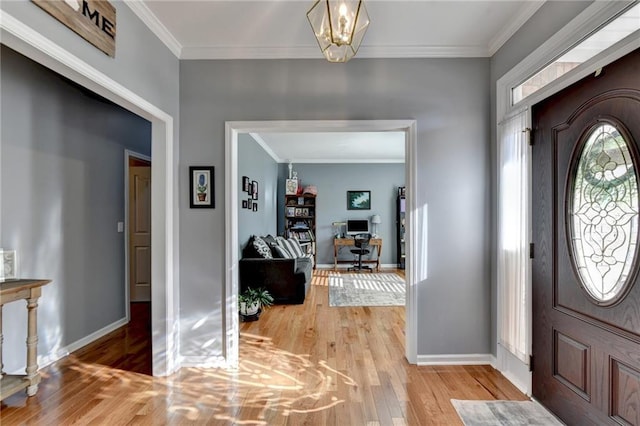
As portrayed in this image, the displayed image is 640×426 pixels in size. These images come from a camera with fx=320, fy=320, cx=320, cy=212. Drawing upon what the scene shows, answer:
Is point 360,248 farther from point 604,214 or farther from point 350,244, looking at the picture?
point 604,214

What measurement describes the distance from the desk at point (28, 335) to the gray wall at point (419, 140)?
98cm

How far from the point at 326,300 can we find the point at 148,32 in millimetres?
3974

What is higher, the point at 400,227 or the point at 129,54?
the point at 129,54

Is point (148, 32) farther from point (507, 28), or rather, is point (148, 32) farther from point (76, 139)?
point (507, 28)

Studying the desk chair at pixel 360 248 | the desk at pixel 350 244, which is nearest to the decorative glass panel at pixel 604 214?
the desk chair at pixel 360 248

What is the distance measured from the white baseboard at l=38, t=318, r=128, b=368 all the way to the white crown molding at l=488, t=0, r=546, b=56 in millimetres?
4671

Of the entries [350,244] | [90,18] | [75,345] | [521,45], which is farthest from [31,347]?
[350,244]

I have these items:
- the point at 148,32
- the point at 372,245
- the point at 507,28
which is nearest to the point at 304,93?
the point at 148,32

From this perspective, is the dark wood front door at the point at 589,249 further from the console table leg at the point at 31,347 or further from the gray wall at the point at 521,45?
the console table leg at the point at 31,347

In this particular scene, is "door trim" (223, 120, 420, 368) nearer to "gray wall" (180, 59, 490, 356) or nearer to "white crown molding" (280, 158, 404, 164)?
"gray wall" (180, 59, 490, 356)

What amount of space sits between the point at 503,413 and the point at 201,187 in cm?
281

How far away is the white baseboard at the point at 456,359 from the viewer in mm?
2805

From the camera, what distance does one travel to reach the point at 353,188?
8.26 metres

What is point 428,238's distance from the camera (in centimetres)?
283
